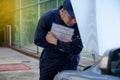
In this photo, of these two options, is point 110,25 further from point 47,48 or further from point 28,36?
point 28,36

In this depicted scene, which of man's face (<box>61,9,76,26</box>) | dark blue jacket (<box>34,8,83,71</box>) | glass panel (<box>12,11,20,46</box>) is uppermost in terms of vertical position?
man's face (<box>61,9,76,26</box>)

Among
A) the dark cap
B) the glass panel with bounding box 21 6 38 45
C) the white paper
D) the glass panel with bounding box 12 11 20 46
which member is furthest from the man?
the glass panel with bounding box 12 11 20 46

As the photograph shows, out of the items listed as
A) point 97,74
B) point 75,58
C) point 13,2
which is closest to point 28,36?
point 13,2

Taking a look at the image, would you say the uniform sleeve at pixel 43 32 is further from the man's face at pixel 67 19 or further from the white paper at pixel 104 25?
the white paper at pixel 104 25

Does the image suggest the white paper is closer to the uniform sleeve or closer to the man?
the man

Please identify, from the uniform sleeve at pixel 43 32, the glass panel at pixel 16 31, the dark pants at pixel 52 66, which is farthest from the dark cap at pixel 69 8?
the glass panel at pixel 16 31

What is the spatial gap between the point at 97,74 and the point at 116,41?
0.59 m

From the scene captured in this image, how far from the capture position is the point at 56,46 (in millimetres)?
4742

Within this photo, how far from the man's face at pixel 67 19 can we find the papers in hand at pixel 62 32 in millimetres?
65

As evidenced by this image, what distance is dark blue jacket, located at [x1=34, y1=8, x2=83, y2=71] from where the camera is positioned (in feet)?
15.6

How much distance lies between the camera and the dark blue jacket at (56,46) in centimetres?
474

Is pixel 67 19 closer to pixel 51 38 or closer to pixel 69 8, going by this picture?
pixel 69 8

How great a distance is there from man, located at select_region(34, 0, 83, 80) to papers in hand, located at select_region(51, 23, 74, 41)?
4cm

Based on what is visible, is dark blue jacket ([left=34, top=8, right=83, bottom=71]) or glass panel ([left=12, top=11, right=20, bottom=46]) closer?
dark blue jacket ([left=34, top=8, right=83, bottom=71])
